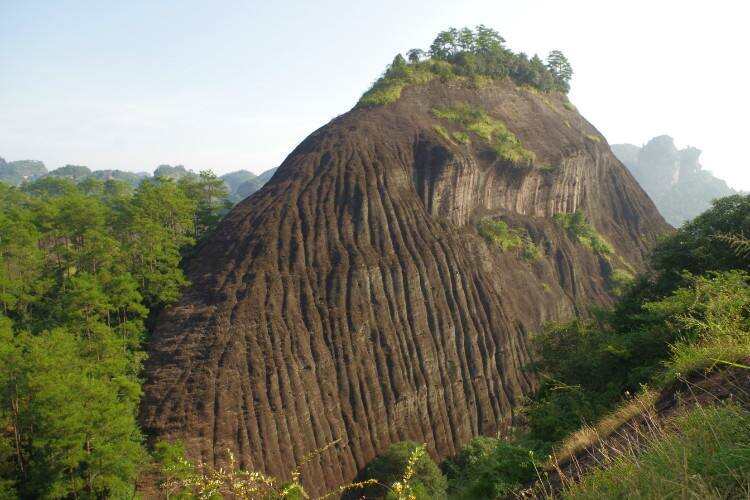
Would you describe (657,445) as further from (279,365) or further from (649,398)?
(279,365)

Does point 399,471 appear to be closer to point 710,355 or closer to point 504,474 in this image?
point 504,474

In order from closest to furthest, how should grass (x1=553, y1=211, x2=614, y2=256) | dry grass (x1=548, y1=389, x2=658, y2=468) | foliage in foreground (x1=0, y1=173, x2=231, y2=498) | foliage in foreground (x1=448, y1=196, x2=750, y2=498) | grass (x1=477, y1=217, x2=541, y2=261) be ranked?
foliage in foreground (x1=448, y1=196, x2=750, y2=498) → dry grass (x1=548, y1=389, x2=658, y2=468) → foliage in foreground (x1=0, y1=173, x2=231, y2=498) → grass (x1=477, y1=217, x2=541, y2=261) → grass (x1=553, y1=211, x2=614, y2=256)

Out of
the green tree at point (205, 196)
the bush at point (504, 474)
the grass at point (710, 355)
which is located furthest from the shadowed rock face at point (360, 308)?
the grass at point (710, 355)

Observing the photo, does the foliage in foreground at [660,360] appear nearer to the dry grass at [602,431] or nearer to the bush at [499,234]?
the dry grass at [602,431]

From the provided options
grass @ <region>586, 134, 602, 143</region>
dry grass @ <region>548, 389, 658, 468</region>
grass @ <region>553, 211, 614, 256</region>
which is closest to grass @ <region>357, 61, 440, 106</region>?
grass @ <region>553, 211, 614, 256</region>

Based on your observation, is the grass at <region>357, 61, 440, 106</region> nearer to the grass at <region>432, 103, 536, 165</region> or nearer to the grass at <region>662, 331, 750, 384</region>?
the grass at <region>432, 103, 536, 165</region>
